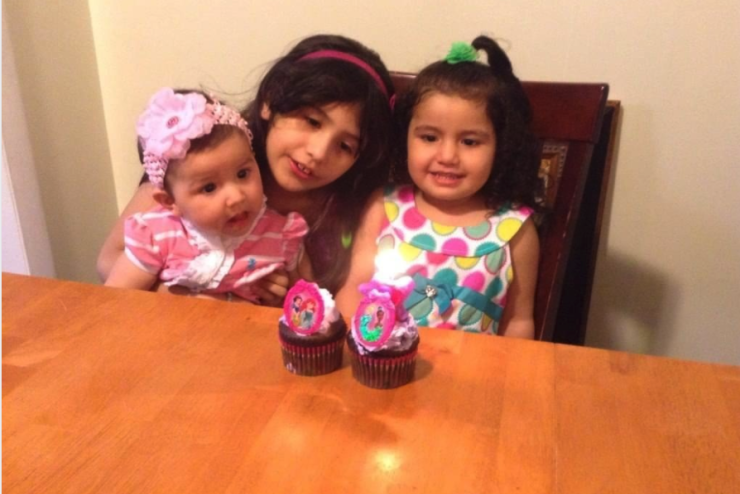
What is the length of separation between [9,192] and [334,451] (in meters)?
1.28

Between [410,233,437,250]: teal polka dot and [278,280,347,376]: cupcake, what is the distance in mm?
464

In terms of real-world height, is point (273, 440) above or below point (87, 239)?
above

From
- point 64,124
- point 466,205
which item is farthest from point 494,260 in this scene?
point 64,124

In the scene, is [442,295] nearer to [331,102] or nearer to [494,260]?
[494,260]

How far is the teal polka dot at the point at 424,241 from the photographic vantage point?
1.33 m

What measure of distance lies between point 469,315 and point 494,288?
0.07 m

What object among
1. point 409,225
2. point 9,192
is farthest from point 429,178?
point 9,192

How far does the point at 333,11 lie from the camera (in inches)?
63.7

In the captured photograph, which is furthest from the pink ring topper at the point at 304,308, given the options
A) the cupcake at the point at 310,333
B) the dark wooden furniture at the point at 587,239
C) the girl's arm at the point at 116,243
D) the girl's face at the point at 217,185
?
the dark wooden furniture at the point at 587,239

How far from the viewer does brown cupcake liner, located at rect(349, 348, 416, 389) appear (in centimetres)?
83

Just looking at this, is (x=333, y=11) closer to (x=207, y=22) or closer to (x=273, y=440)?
(x=207, y=22)

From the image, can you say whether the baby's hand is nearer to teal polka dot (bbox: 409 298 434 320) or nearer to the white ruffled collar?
the white ruffled collar

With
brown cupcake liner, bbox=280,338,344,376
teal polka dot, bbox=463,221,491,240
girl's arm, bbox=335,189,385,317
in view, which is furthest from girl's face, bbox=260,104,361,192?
brown cupcake liner, bbox=280,338,344,376

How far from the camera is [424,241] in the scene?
133 centimetres
